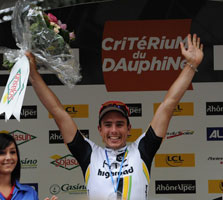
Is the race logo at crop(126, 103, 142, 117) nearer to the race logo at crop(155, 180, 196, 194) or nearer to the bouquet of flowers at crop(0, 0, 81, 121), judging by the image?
the race logo at crop(155, 180, 196, 194)

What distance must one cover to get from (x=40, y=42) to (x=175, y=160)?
2.86 m

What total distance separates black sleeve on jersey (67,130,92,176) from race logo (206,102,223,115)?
8.06 ft

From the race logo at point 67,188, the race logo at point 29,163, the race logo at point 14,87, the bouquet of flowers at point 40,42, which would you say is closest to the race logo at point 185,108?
the race logo at point 67,188

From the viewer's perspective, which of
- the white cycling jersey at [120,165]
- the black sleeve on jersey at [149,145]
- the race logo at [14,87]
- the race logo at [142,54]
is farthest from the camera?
the race logo at [142,54]

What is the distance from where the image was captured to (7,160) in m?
2.82

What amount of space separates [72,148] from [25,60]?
651mm

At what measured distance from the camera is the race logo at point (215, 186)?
16.8ft

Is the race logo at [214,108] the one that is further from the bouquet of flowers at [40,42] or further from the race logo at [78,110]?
the bouquet of flowers at [40,42]

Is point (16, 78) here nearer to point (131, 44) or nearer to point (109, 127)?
point (109, 127)

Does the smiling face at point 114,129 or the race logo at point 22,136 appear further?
the race logo at point 22,136

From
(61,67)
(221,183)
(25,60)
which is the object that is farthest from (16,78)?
(221,183)

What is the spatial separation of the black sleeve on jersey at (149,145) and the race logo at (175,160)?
2.24 metres

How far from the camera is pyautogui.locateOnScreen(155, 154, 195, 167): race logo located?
5090 millimetres

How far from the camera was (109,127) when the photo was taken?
2.89 meters
